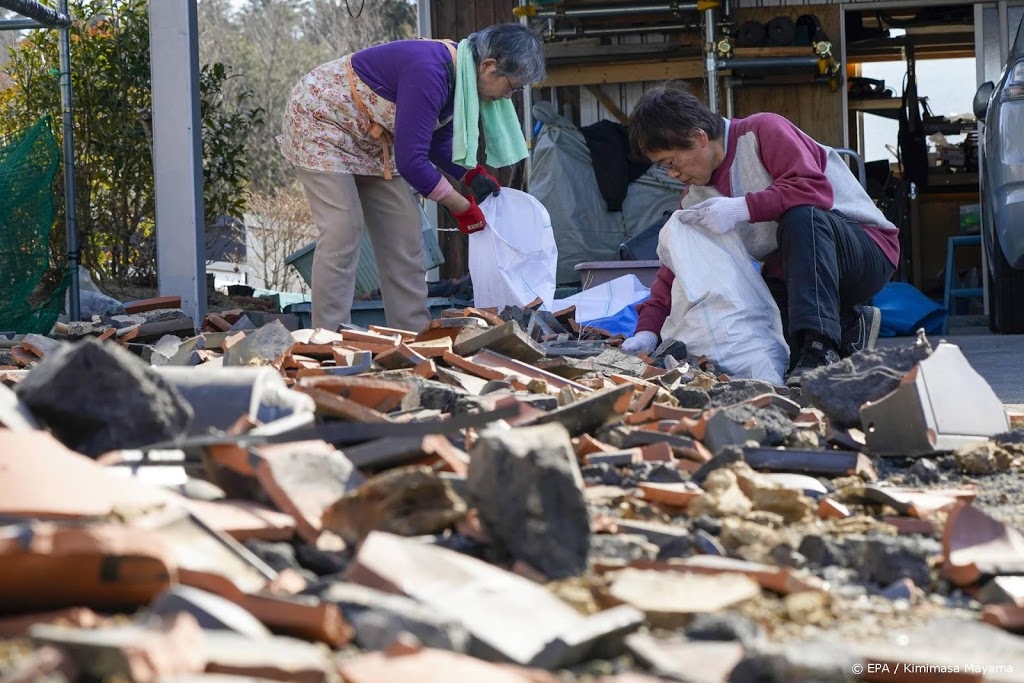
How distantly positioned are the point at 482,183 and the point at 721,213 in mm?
1579

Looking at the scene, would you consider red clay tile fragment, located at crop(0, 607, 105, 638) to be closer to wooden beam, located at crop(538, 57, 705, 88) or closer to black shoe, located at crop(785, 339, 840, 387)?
black shoe, located at crop(785, 339, 840, 387)

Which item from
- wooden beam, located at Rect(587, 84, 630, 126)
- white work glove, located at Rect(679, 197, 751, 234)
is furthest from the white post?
wooden beam, located at Rect(587, 84, 630, 126)

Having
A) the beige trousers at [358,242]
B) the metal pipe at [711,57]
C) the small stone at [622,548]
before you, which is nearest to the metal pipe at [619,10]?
the metal pipe at [711,57]

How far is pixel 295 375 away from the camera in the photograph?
3.79 m

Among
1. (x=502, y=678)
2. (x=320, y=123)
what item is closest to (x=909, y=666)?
(x=502, y=678)

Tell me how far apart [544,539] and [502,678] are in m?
0.51

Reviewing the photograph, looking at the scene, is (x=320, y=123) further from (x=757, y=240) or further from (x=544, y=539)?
(x=544, y=539)

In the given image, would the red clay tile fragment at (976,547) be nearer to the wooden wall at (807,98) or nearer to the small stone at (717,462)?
the small stone at (717,462)

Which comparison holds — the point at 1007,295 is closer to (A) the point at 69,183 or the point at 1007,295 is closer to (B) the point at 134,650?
(A) the point at 69,183

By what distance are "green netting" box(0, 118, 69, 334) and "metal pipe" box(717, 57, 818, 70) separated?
4478mm

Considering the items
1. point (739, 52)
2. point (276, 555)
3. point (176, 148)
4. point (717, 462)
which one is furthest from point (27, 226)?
point (276, 555)

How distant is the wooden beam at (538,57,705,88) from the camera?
9406mm

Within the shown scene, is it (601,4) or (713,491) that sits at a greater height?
(601,4)

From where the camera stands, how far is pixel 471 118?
5129 millimetres
